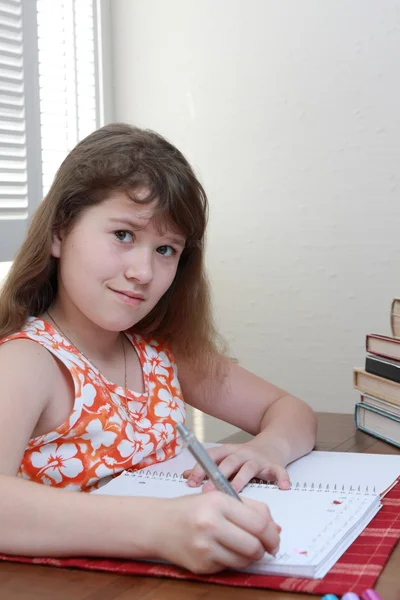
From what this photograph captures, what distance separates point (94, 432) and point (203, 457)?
1.16ft

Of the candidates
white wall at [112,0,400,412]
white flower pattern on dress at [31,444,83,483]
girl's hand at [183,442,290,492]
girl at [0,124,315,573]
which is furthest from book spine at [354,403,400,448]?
white wall at [112,0,400,412]

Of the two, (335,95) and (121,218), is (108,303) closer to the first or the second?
(121,218)

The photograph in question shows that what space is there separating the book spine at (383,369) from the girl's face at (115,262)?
0.36 meters

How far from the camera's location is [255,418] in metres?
1.25

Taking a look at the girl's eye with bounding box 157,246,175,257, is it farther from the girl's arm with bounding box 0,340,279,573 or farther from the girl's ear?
the girl's arm with bounding box 0,340,279,573

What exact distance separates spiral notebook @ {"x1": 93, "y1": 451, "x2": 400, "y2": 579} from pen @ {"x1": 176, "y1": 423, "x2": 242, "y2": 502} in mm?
68

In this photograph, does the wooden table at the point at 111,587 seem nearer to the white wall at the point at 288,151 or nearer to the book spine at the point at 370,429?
the book spine at the point at 370,429

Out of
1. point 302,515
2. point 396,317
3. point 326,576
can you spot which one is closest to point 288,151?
point 396,317

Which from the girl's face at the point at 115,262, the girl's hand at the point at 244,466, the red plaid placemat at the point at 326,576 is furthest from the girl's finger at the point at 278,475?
the girl's face at the point at 115,262

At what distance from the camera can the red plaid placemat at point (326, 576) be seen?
0.64 meters

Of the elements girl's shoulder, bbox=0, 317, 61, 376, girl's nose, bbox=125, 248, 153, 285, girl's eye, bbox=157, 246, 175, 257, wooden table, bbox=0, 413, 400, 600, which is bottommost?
wooden table, bbox=0, 413, 400, 600

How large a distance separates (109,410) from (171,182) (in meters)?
0.30

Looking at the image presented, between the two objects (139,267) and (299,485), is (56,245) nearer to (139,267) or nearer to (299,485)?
(139,267)

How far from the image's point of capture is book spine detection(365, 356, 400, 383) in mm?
1156
